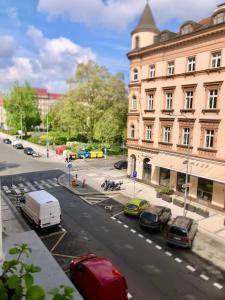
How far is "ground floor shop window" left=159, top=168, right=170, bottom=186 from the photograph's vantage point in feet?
98.4

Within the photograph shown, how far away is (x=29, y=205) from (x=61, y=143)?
153ft

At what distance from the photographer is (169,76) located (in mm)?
28906

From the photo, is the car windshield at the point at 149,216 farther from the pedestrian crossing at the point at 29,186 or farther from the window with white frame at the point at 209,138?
the pedestrian crossing at the point at 29,186

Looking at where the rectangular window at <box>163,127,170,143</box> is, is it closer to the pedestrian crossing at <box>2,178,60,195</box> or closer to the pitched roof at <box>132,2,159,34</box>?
the pitched roof at <box>132,2,159,34</box>

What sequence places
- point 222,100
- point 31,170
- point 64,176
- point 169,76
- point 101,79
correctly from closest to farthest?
point 222,100 → point 169,76 → point 64,176 → point 31,170 → point 101,79

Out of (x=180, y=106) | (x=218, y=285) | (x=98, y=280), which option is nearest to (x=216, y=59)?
(x=180, y=106)

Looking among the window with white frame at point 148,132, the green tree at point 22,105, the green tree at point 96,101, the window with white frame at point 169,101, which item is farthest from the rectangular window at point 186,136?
the green tree at point 22,105

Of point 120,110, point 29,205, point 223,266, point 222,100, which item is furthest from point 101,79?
point 223,266

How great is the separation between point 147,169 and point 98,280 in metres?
22.6

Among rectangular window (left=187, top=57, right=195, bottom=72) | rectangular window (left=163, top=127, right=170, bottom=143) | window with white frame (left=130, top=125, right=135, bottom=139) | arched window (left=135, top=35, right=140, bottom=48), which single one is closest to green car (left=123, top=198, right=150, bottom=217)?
rectangular window (left=163, top=127, right=170, bottom=143)

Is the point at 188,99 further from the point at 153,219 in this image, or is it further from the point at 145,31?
the point at 153,219

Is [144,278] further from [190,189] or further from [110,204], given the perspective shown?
[190,189]

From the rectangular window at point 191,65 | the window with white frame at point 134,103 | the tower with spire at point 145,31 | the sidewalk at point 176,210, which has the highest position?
the tower with spire at point 145,31

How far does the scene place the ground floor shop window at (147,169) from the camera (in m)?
32.5
